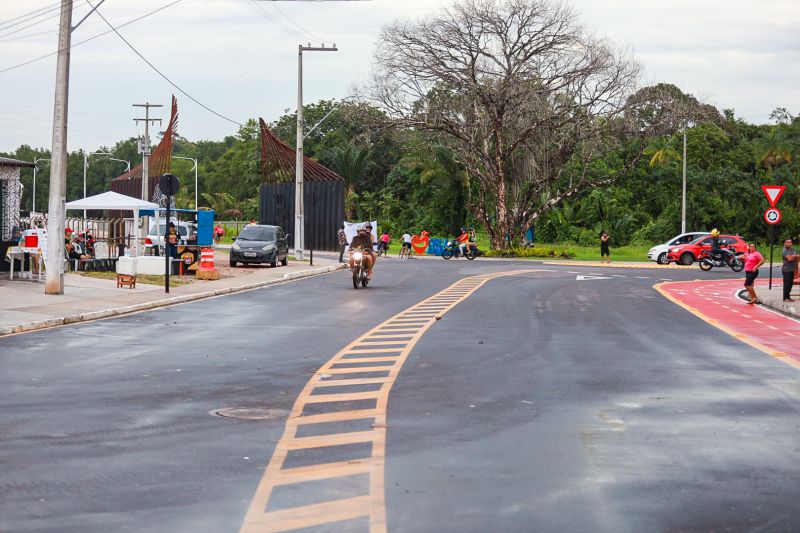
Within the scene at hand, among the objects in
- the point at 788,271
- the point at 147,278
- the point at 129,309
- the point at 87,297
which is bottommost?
the point at 129,309

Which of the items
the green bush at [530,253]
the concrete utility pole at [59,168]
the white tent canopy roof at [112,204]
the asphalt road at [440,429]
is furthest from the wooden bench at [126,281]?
the green bush at [530,253]

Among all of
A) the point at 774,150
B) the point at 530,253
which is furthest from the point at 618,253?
the point at 774,150

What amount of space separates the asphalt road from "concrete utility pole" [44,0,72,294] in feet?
18.9

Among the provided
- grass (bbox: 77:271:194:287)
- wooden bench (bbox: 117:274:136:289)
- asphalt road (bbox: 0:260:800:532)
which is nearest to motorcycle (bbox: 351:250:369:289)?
grass (bbox: 77:271:194:287)

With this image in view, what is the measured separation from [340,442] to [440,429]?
1.06 m

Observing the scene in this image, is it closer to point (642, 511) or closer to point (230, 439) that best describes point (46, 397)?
point (230, 439)

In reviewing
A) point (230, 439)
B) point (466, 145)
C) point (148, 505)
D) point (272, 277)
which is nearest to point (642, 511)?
point (148, 505)

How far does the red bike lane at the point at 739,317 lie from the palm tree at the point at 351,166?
45.3 metres

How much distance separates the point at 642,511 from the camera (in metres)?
6.70

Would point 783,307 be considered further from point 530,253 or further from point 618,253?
point 618,253

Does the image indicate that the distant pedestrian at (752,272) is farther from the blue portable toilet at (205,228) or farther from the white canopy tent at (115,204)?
the blue portable toilet at (205,228)

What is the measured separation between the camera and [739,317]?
2298cm

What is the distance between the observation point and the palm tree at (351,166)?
7912 cm

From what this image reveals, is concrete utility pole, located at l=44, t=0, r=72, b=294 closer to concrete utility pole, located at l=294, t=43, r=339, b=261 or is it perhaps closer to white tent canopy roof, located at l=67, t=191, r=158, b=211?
white tent canopy roof, located at l=67, t=191, r=158, b=211
